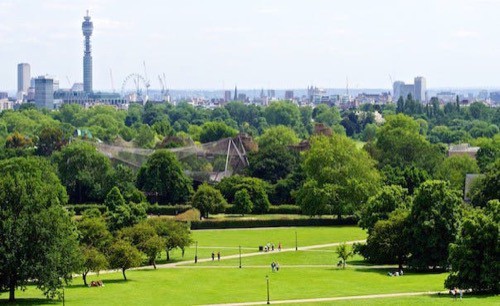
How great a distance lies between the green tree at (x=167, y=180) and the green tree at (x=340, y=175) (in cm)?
1298

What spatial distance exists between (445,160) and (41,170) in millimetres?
43575

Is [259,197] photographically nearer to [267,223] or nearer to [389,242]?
[267,223]

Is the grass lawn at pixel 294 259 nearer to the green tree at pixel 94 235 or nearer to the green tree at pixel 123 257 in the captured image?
the green tree at pixel 94 235

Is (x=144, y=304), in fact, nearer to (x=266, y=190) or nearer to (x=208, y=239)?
(x=208, y=239)

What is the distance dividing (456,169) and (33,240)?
205 feet

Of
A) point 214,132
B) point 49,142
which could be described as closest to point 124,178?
point 49,142

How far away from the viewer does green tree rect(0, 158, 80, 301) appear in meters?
60.4

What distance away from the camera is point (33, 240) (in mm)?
61094

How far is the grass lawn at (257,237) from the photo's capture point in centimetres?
8581

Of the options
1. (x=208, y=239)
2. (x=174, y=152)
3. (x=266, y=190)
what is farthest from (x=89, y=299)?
(x=174, y=152)

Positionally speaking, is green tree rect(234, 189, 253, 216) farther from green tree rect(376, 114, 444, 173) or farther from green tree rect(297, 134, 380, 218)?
green tree rect(376, 114, 444, 173)

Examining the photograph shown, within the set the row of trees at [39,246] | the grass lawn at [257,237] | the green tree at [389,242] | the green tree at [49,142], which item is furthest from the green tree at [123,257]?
the green tree at [49,142]

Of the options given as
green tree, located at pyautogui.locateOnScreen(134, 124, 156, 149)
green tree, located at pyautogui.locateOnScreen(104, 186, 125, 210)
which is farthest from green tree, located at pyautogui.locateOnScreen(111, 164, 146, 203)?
green tree, located at pyautogui.locateOnScreen(134, 124, 156, 149)

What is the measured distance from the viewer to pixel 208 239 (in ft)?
302
